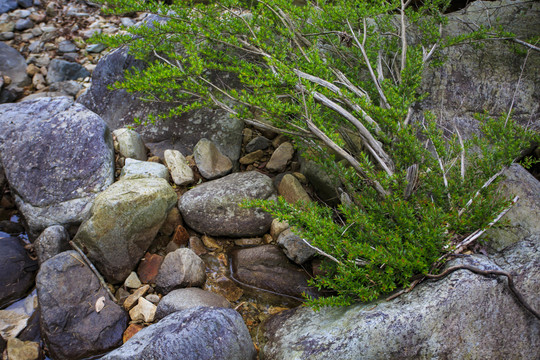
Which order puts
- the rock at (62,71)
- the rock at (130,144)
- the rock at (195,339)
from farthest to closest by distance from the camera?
1. the rock at (62,71)
2. the rock at (130,144)
3. the rock at (195,339)

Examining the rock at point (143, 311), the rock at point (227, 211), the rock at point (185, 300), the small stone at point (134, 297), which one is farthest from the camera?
the rock at point (227, 211)

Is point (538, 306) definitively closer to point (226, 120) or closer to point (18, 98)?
point (226, 120)

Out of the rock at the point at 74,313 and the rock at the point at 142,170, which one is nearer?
the rock at the point at 74,313

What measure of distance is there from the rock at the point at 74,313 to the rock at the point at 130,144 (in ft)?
4.96

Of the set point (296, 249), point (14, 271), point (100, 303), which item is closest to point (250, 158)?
point (296, 249)

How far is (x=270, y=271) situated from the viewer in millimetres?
3949

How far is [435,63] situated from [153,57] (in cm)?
358

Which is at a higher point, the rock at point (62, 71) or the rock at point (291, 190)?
the rock at point (62, 71)

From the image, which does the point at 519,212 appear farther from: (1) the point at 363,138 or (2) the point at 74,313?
(2) the point at 74,313

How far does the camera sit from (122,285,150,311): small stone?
366 centimetres

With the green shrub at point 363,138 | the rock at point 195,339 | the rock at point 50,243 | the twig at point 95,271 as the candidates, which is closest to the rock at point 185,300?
the rock at point 195,339

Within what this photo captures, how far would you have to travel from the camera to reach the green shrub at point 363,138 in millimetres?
2814

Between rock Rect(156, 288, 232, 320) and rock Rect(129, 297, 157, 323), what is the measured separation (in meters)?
0.10

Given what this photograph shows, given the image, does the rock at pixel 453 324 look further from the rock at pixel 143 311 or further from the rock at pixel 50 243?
the rock at pixel 50 243
